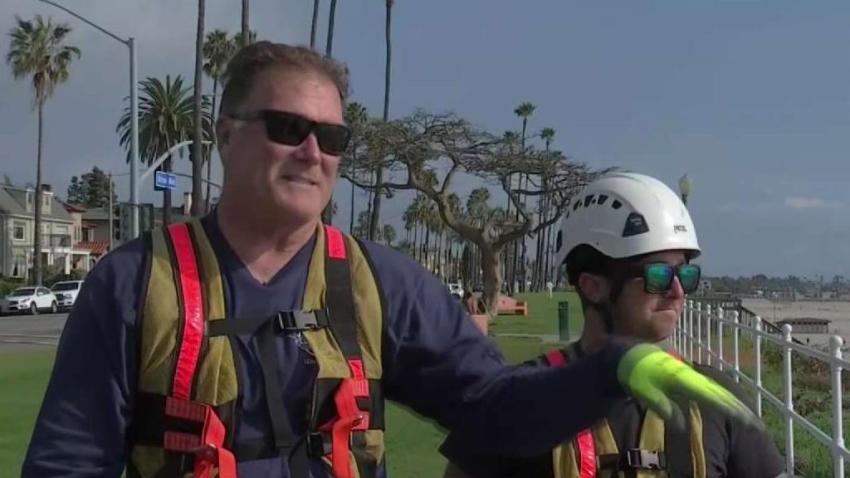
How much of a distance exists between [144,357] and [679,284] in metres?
1.35

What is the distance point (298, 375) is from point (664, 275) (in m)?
1.03

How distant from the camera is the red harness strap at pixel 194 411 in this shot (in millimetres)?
2031

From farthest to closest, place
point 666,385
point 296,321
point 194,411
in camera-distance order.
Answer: point 296,321 < point 194,411 < point 666,385

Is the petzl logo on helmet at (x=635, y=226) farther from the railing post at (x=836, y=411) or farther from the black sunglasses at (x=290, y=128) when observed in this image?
the railing post at (x=836, y=411)

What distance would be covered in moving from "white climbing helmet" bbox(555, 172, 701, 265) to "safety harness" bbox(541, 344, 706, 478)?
47cm

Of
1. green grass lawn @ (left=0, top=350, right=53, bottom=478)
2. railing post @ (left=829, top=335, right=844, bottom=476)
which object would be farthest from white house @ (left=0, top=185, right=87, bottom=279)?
railing post @ (left=829, top=335, right=844, bottom=476)

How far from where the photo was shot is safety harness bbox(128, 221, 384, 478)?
2.06 meters

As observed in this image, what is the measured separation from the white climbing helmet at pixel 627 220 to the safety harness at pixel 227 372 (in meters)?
0.82

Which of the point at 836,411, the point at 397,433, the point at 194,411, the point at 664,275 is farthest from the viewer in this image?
the point at 397,433

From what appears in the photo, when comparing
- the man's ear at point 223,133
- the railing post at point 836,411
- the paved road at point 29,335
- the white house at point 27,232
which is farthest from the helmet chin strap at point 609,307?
the white house at point 27,232

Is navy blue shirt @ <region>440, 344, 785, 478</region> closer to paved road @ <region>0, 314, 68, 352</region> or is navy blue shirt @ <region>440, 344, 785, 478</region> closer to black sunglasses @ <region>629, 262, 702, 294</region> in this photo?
black sunglasses @ <region>629, 262, 702, 294</region>

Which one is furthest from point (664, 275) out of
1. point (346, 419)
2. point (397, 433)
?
point (397, 433)

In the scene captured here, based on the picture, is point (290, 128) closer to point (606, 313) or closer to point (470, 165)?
point (606, 313)

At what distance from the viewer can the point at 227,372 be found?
82.4 inches
